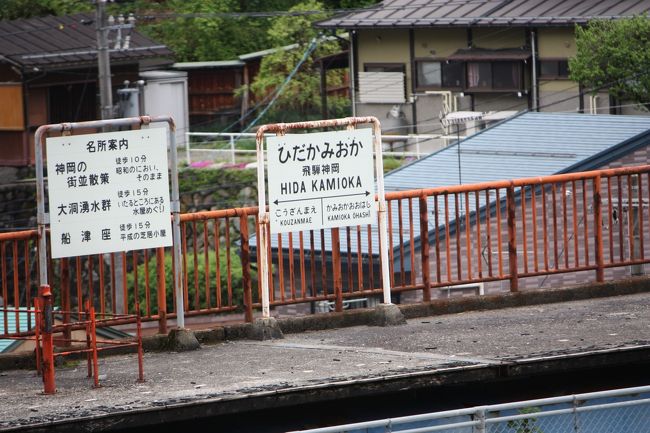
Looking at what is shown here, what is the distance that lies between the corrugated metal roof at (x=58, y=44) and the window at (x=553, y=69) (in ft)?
35.4

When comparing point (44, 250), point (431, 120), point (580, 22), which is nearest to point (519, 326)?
point (44, 250)

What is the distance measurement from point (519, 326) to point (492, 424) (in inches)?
121

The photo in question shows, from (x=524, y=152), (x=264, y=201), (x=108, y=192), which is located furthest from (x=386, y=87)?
(x=108, y=192)

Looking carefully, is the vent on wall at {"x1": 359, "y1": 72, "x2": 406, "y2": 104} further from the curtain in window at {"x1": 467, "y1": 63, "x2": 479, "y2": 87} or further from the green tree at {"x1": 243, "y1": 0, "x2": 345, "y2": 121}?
the curtain in window at {"x1": 467, "y1": 63, "x2": 479, "y2": 87}

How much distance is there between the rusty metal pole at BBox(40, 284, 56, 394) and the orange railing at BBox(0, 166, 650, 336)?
407 millimetres

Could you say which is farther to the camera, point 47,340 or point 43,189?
point 43,189

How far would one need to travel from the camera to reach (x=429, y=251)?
14062 millimetres

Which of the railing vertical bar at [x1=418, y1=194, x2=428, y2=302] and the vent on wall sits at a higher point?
the vent on wall

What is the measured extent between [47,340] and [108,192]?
139cm

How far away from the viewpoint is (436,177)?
838 inches

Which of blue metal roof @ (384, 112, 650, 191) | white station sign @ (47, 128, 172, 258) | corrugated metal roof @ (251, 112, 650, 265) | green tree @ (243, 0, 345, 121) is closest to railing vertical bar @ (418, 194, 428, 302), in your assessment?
white station sign @ (47, 128, 172, 258)

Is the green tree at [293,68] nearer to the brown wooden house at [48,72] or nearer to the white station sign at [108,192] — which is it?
the brown wooden house at [48,72]

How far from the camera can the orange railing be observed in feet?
35.3

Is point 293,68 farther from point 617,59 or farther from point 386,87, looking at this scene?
point 617,59
